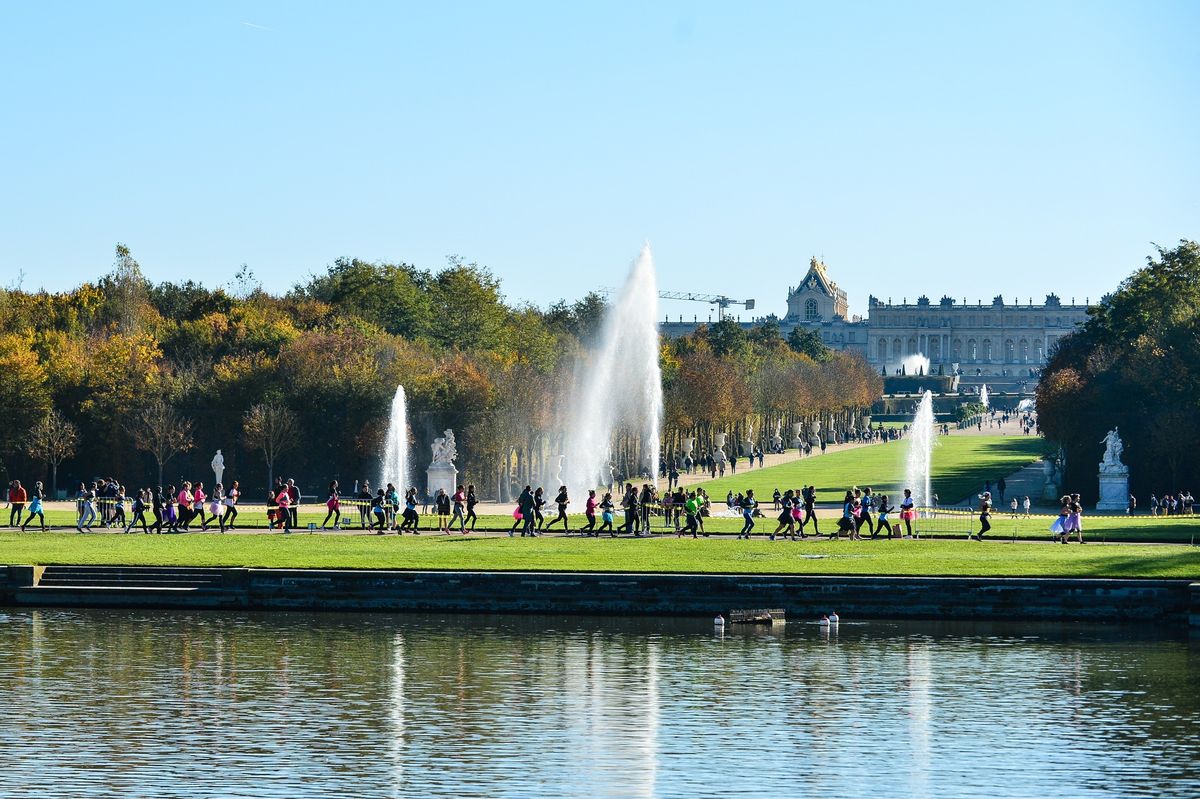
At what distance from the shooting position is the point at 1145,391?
83.1 m

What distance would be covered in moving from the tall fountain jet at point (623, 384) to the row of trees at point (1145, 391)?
19342 mm

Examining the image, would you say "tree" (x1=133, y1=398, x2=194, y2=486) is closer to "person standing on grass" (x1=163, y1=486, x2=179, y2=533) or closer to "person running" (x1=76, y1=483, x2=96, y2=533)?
"person running" (x1=76, y1=483, x2=96, y2=533)

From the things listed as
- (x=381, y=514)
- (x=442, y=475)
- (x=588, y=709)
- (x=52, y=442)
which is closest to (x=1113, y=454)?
(x=442, y=475)

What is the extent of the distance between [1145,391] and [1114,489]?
8.20 m

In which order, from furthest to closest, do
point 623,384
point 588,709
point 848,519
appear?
point 623,384 < point 848,519 < point 588,709

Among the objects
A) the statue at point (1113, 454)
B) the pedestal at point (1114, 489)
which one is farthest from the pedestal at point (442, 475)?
the statue at point (1113, 454)

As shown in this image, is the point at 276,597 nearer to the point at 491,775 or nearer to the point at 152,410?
the point at 491,775

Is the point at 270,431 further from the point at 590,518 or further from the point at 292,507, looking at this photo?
the point at 590,518

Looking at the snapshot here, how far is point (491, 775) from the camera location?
2450 centimetres

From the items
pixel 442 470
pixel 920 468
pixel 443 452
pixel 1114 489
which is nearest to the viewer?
pixel 442 470

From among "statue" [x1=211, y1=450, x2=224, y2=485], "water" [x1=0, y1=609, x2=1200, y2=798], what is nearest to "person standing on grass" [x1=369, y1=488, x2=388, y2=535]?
"water" [x1=0, y1=609, x2=1200, y2=798]

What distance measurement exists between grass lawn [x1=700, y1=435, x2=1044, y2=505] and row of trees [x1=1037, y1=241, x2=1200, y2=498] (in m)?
5.21

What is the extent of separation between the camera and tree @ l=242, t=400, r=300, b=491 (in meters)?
84.5

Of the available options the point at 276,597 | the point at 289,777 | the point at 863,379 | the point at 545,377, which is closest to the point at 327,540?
the point at 276,597
